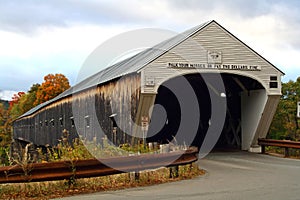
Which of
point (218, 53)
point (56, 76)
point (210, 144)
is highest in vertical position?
point (56, 76)

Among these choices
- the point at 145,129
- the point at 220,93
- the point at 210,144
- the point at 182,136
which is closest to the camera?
the point at 145,129

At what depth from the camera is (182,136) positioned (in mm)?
24422

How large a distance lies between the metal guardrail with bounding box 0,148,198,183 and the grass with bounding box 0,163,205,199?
0.89 feet

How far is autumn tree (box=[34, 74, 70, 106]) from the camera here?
6700cm

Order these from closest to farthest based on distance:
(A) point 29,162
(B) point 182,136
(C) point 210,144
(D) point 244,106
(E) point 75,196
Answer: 1. (E) point 75,196
2. (A) point 29,162
3. (D) point 244,106
4. (C) point 210,144
5. (B) point 182,136

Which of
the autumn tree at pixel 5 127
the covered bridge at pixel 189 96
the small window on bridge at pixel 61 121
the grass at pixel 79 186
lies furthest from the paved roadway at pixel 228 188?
the autumn tree at pixel 5 127

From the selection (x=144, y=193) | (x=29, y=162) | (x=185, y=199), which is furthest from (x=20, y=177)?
(x=185, y=199)

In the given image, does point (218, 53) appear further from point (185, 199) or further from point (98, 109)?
point (185, 199)

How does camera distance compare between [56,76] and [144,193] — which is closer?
[144,193]

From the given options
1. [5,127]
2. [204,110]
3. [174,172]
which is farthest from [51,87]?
[174,172]

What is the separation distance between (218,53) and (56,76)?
5667 centimetres

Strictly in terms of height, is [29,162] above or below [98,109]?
below

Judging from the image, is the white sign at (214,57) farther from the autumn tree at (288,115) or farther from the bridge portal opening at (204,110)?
the autumn tree at (288,115)

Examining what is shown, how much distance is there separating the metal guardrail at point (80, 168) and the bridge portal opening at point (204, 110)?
9880 millimetres
